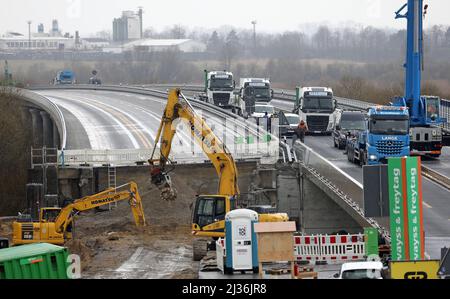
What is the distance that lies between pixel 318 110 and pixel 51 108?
21.4 m

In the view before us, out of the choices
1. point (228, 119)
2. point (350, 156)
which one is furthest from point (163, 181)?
point (228, 119)

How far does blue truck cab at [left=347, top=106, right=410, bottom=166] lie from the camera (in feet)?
136

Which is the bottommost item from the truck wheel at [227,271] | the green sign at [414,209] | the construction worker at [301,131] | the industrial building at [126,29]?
the truck wheel at [227,271]

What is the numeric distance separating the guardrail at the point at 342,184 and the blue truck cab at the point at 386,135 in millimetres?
2596

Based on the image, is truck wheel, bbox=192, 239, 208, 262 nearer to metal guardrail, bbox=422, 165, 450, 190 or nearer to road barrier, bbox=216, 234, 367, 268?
road barrier, bbox=216, 234, 367, 268

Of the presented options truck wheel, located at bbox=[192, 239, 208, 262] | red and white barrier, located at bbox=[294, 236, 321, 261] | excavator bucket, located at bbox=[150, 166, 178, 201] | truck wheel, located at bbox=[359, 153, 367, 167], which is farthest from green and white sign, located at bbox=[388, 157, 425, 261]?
truck wheel, located at bbox=[359, 153, 367, 167]

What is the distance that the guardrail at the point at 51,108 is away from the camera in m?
60.9

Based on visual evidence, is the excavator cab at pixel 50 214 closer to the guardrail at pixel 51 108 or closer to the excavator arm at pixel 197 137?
the excavator arm at pixel 197 137

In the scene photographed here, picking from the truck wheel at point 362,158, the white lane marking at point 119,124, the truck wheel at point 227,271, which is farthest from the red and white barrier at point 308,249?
the white lane marking at point 119,124

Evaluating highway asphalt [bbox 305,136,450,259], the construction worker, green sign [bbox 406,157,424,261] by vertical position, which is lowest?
highway asphalt [bbox 305,136,450,259]

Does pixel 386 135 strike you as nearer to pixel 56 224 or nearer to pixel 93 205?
pixel 93 205

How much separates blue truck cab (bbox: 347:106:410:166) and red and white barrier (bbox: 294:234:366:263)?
15955 millimetres

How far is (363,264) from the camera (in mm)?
19188

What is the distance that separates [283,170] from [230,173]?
8.64m
